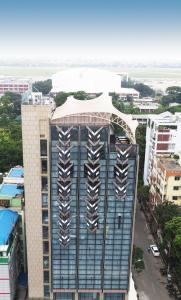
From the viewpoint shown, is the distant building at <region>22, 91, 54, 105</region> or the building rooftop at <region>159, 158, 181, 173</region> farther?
the building rooftop at <region>159, 158, 181, 173</region>

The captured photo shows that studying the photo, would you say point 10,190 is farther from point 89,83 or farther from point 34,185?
point 89,83

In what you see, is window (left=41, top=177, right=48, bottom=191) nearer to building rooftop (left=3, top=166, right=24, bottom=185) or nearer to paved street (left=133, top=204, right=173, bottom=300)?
building rooftop (left=3, top=166, right=24, bottom=185)

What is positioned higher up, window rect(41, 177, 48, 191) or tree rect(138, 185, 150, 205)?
window rect(41, 177, 48, 191)

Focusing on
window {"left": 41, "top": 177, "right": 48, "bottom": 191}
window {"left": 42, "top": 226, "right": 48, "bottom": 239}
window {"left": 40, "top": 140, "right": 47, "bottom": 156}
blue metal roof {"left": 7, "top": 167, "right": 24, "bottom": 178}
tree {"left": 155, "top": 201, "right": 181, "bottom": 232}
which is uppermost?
window {"left": 40, "top": 140, "right": 47, "bottom": 156}

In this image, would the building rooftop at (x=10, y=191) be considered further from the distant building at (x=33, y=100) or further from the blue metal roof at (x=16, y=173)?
the distant building at (x=33, y=100)

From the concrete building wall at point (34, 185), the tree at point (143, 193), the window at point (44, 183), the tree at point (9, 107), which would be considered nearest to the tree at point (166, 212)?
the tree at point (143, 193)

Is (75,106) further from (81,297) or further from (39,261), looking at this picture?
(81,297)

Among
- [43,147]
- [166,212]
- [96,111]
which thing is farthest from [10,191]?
[166,212]

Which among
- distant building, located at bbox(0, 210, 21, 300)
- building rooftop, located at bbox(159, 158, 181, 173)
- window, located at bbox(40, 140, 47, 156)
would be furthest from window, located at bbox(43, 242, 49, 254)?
building rooftop, located at bbox(159, 158, 181, 173)
